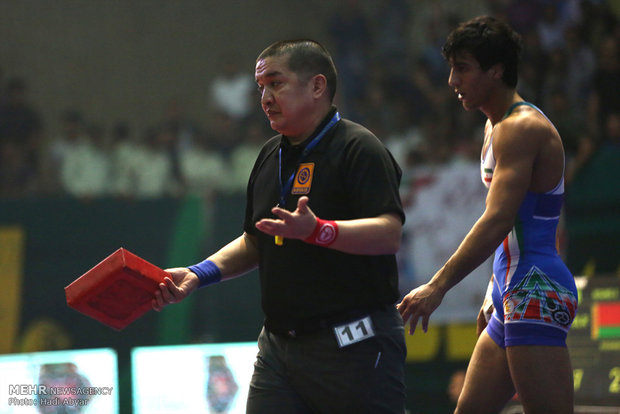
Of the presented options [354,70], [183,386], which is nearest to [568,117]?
[354,70]

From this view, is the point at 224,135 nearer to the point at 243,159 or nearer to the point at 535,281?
the point at 243,159

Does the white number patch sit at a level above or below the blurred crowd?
below

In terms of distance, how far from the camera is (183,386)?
746cm

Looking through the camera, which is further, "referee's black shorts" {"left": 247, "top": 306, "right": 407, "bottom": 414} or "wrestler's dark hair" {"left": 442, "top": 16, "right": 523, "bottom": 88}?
"wrestler's dark hair" {"left": 442, "top": 16, "right": 523, "bottom": 88}

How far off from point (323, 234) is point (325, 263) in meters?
0.27

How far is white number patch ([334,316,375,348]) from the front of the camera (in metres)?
2.87

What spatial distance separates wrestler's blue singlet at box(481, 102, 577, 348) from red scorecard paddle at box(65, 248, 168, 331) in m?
1.40

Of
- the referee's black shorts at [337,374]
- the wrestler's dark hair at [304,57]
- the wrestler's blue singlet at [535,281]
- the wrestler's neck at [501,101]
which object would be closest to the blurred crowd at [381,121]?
→ the wrestler's neck at [501,101]

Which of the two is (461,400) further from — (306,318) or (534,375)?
(306,318)

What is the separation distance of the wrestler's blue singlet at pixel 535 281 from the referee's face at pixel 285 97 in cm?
90

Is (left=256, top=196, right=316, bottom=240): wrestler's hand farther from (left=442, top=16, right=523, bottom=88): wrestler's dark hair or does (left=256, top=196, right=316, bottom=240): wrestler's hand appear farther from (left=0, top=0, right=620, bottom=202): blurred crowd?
(left=0, top=0, right=620, bottom=202): blurred crowd

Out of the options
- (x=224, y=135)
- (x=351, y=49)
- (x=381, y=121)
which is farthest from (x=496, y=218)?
(x=351, y=49)

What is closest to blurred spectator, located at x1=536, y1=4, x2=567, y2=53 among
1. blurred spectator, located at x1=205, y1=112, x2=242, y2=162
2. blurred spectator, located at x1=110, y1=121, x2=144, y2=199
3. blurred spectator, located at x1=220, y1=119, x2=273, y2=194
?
blurred spectator, located at x1=220, y1=119, x2=273, y2=194

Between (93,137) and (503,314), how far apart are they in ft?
27.2
